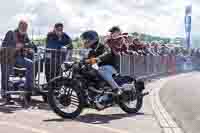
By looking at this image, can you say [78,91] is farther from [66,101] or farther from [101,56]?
[101,56]

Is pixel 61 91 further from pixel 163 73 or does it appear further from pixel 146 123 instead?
pixel 163 73

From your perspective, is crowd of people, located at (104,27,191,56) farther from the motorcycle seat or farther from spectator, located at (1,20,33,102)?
the motorcycle seat

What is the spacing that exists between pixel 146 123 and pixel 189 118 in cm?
138

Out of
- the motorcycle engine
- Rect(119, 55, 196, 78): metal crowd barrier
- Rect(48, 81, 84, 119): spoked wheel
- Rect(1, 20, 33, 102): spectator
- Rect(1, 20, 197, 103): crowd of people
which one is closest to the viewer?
Rect(48, 81, 84, 119): spoked wheel

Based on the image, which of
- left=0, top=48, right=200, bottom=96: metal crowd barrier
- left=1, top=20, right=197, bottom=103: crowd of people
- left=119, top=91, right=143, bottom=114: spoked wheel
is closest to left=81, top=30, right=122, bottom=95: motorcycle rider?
left=1, top=20, right=197, bottom=103: crowd of people

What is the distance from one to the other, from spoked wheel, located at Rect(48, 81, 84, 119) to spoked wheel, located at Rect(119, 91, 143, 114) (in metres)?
1.26

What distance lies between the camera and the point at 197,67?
39500mm

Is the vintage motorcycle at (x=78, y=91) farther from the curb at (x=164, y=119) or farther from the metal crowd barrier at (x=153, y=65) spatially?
the metal crowd barrier at (x=153, y=65)

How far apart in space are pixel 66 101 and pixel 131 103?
1781mm

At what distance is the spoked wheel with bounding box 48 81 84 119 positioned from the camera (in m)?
9.42

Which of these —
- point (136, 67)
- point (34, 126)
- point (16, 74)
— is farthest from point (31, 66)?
point (136, 67)

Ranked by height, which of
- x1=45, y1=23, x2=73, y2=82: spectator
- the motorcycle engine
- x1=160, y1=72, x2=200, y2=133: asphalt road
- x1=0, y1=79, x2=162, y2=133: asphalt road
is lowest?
x1=160, y1=72, x2=200, y2=133: asphalt road

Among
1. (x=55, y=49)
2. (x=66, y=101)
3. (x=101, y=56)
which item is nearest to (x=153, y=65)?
(x=55, y=49)

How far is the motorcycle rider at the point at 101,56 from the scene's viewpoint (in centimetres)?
988
